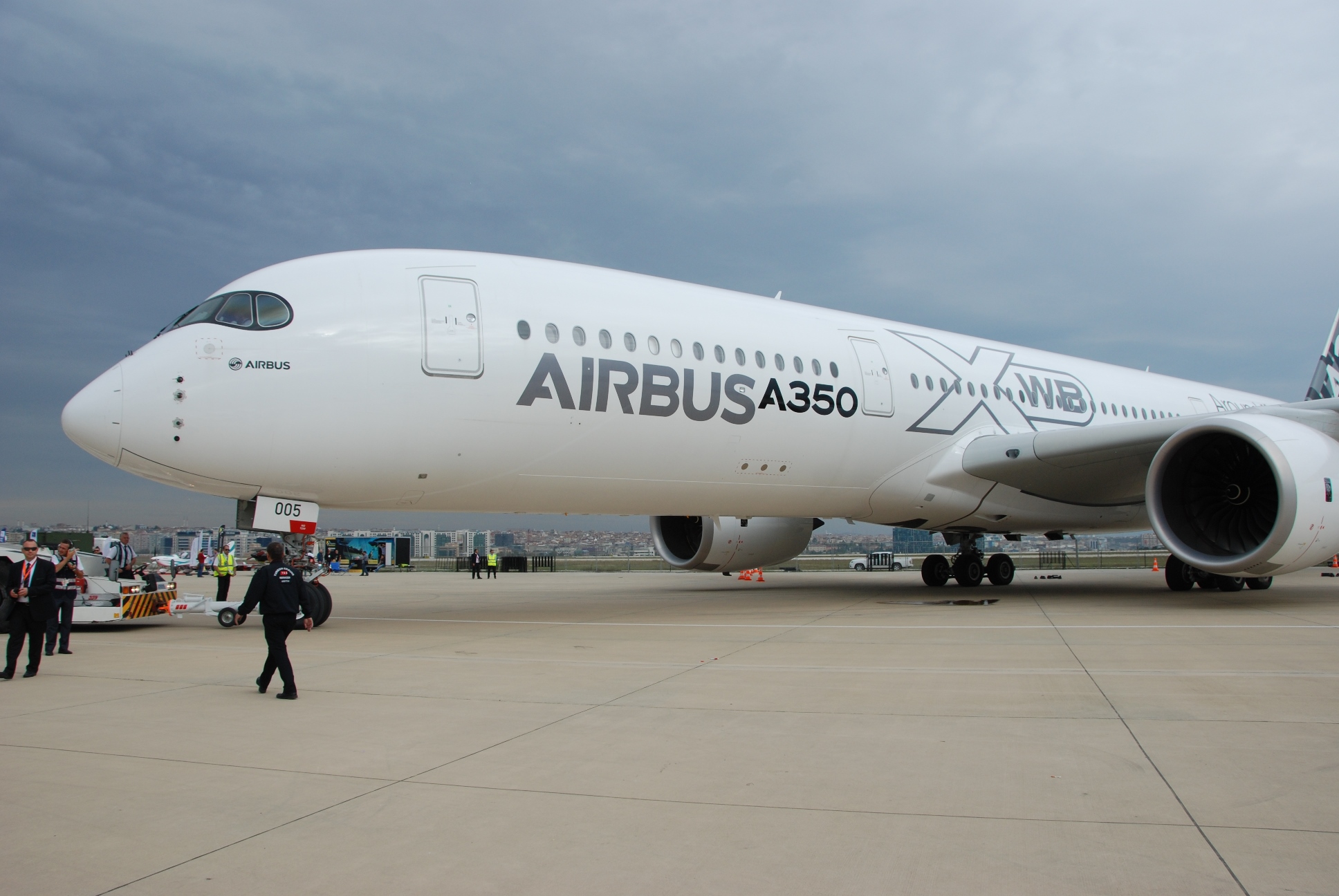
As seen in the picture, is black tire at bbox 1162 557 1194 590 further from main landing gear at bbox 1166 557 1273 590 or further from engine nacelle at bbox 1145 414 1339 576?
engine nacelle at bbox 1145 414 1339 576

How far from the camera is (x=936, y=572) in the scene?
1717 cm

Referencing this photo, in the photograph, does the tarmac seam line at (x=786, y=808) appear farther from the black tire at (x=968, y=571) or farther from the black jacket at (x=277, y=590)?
the black tire at (x=968, y=571)

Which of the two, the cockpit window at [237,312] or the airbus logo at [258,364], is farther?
the cockpit window at [237,312]

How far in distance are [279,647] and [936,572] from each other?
1381cm

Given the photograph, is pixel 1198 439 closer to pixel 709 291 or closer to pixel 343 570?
pixel 709 291

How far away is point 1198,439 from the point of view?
1134 cm

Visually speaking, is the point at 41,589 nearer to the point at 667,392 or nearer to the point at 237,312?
the point at 237,312

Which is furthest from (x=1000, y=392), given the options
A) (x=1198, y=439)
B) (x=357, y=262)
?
(x=357, y=262)

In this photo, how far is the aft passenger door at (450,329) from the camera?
9.12m

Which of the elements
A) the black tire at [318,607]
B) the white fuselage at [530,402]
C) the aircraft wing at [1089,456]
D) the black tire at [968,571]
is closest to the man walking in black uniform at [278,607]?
the white fuselage at [530,402]

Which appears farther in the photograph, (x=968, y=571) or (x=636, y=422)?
(x=968, y=571)

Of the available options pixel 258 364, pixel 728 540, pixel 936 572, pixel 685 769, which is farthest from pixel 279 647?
pixel 936 572

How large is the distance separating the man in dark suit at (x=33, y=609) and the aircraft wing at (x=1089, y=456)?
37.3 feet

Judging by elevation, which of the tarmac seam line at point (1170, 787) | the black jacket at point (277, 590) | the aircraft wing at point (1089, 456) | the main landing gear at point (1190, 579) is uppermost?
the aircraft wing at point (1089, 456)
